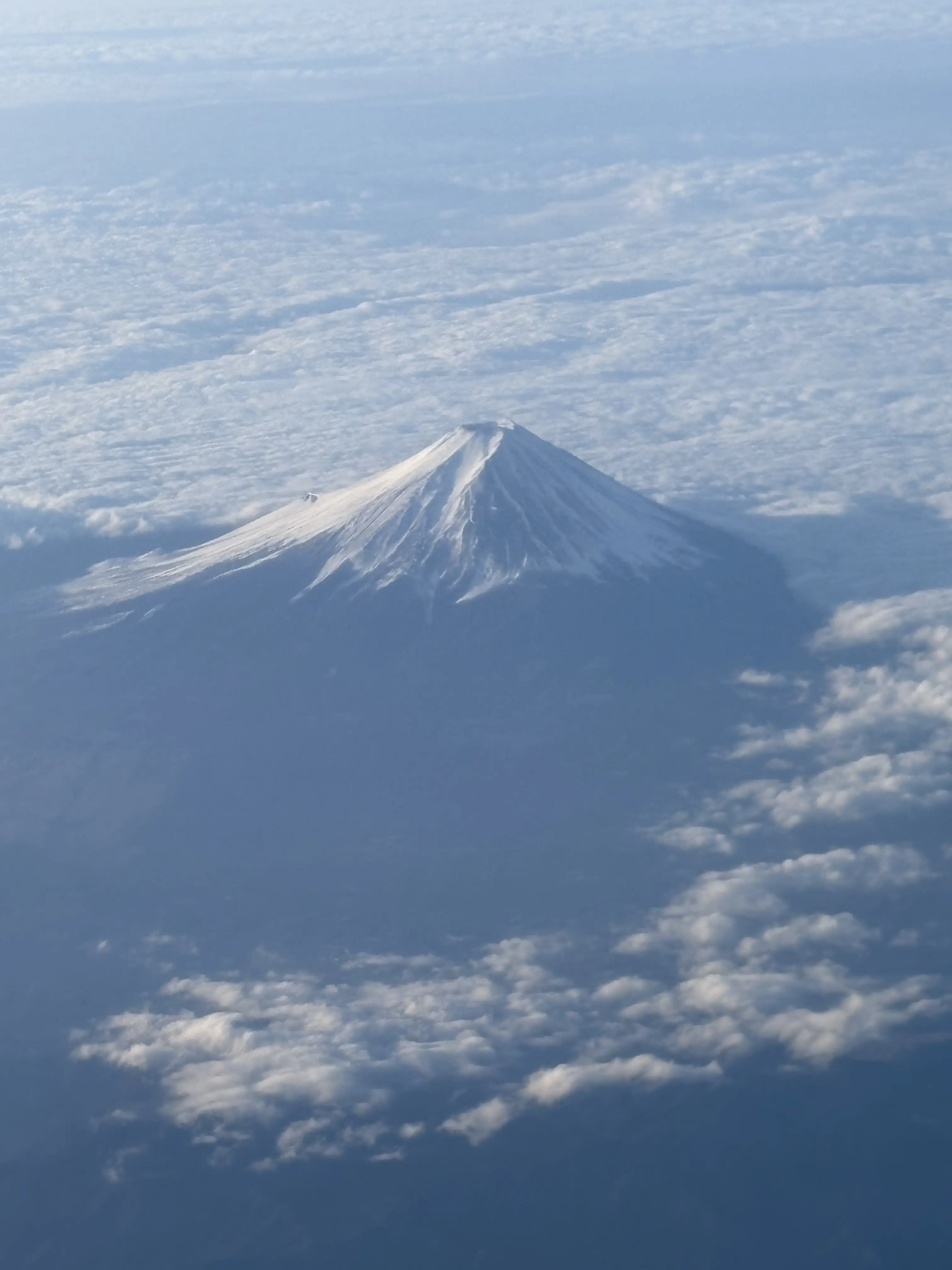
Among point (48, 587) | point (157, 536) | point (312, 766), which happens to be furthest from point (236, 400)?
point (312, 766)

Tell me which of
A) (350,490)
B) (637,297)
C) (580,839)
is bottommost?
(580,839)

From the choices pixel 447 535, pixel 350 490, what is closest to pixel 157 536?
pixel 350 490

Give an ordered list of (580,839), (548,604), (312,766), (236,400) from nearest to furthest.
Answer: (580,839), (312,766), (548,604), (236,400)

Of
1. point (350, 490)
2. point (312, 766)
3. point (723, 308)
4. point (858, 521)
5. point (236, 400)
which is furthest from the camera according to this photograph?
point (723, 308)

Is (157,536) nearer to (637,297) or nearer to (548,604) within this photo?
(548,604)

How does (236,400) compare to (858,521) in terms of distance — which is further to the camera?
(236,400)

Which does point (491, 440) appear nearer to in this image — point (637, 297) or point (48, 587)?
point (48, 587)

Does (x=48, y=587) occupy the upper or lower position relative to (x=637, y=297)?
lower
